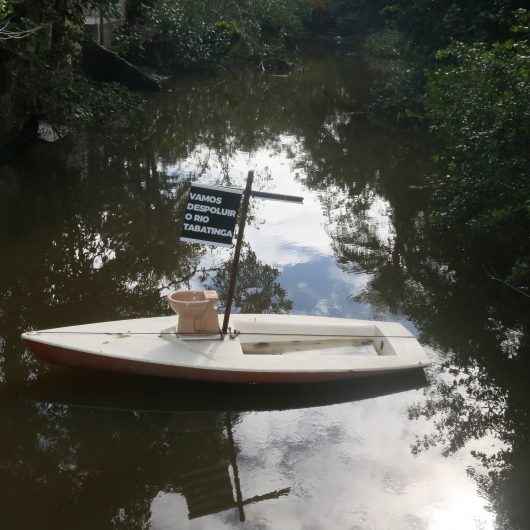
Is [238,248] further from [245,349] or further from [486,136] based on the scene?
[486,136]

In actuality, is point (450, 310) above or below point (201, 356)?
above

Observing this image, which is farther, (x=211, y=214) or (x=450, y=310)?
(x=450, y=310)

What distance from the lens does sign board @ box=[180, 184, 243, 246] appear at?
7836 millimetres

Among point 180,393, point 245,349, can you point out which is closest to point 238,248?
point 245,349

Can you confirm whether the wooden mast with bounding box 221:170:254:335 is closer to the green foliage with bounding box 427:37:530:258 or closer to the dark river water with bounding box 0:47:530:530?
the dark river water with bounding box 0:47:530:530

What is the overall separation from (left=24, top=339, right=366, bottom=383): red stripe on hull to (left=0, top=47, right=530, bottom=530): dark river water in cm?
33

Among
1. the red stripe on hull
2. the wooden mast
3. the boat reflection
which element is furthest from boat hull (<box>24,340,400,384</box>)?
the wooden mast

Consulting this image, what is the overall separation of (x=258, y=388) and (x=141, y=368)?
4.40 ft

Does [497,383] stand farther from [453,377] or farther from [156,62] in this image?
[156,62]

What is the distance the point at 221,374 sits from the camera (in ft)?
25.0

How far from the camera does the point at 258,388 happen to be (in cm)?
812

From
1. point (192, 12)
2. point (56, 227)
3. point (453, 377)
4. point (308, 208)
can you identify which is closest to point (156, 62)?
point (192, 12)

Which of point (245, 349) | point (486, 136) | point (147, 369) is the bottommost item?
point (147, 369)

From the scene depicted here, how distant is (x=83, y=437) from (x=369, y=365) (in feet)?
10.1
